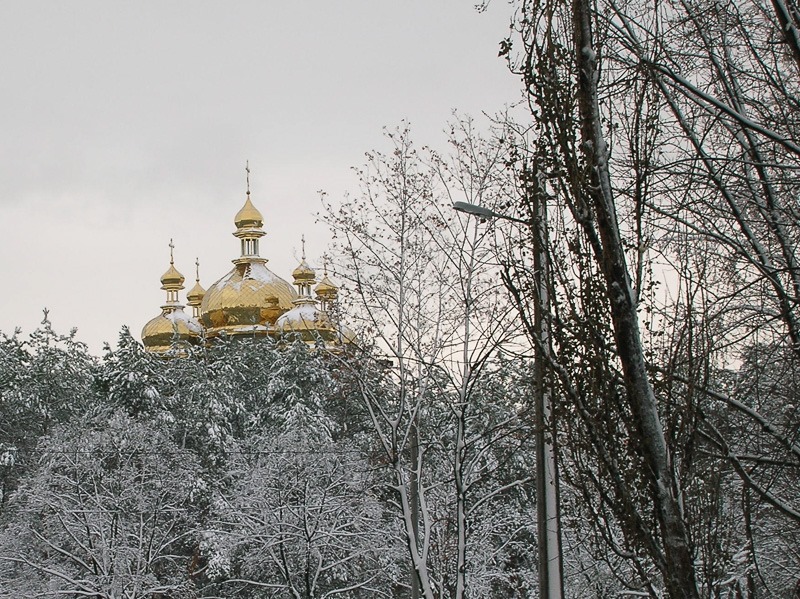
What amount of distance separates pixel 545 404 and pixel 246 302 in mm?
52519

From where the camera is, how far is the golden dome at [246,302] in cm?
6241

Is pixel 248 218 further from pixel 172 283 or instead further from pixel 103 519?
pixel 103 519

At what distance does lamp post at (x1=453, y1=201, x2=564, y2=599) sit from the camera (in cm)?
1001

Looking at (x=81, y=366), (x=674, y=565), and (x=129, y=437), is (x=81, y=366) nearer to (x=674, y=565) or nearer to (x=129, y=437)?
(x=129, y=437)

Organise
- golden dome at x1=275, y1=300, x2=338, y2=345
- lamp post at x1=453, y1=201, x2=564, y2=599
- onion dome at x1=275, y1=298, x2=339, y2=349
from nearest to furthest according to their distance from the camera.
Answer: lamp post at x1=453, y1=201, x2=564, y2=599, onion dome at x1=275, y1=298, x2=339, y2=349, golden dome at x1=275, y1=300, x2=338, y2=345

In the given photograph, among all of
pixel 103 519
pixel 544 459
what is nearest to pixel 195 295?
pixel 103 519

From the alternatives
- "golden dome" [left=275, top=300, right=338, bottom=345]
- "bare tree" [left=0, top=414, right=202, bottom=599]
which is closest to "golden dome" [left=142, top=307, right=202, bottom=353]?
"golden dome" [left=275, top=300, right=338, bottom=345]

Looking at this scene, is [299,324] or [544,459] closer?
[544,459]

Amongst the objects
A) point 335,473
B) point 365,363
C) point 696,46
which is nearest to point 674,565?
point 696,46

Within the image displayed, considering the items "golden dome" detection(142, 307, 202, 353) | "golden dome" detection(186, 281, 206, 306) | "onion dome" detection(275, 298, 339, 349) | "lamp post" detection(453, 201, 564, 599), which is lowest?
"lamp post" detection(453, 201, 564, 599)

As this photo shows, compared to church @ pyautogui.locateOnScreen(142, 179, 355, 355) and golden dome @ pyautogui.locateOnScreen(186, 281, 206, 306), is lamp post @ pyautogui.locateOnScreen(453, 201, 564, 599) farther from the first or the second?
golden dome @ pyautogui.locateOnScreen(186, 281, 206, 306)

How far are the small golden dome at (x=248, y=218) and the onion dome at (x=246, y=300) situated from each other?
2.29m

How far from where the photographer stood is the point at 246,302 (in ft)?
205

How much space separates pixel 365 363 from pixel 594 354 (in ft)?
36.6
